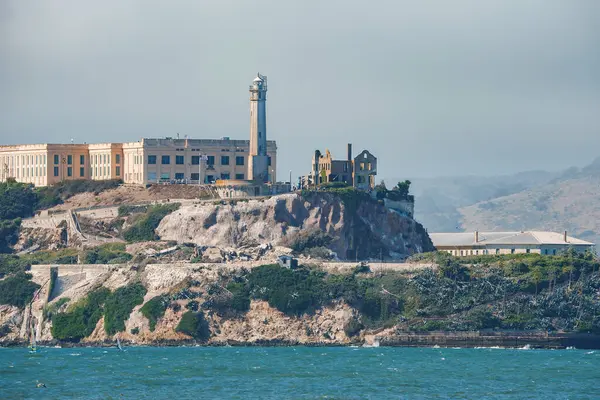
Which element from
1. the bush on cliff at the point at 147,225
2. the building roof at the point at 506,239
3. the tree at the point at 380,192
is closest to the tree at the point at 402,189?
the tree at the point at 380,192

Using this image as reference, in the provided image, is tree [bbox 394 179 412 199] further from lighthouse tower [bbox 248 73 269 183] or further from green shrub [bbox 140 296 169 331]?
green shrub [bbox 140 296 169 331]

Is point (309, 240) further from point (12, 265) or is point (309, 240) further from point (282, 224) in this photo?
point (12, 265)

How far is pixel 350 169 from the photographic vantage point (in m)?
168

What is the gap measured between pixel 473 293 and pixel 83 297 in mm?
33106

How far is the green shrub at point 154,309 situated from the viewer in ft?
465

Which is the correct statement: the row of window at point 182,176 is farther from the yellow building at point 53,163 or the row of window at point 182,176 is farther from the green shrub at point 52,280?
the green shrub at point 52,280

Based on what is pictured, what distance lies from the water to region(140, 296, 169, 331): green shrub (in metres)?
3.62

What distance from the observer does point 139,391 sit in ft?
357

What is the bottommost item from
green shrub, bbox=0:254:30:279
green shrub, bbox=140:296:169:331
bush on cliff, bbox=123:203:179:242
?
green shrub, bbox=140:296:169:331

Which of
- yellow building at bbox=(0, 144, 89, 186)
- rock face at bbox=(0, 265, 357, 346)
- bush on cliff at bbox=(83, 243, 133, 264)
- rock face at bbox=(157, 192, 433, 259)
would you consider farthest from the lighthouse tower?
yellow building at bbox=(0, 144, 89, 186)

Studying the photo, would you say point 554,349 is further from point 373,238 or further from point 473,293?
point 373,238

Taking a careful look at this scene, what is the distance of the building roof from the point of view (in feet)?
567

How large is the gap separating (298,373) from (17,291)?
39.1 metres

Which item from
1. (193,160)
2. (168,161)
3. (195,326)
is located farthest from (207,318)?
(168,161)
